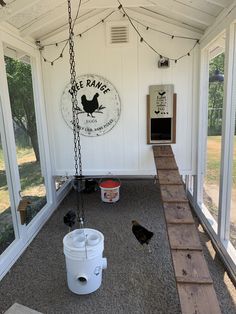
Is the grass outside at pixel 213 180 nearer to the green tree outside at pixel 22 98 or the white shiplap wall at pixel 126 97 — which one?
the white shiplap wall at pixel 126 97

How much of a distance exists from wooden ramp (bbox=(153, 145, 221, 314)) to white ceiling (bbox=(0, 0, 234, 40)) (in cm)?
173

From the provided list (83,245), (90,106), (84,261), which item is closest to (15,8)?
(90,106)

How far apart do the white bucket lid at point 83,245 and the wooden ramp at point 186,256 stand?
58 centimetres

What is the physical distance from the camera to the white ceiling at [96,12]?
2287mm

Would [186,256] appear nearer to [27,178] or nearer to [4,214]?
[4,214]

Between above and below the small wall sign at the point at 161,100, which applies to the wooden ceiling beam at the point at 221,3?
above

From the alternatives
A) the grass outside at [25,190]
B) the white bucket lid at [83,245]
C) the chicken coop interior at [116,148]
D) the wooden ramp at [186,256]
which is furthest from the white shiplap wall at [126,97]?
the white bucket lid at [83,245]

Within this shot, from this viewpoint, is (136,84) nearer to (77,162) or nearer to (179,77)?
(179,77)

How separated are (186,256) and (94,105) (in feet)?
7.38

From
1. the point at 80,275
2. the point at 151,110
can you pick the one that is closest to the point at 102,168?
the point at 151,110

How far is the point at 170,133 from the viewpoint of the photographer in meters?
3.37

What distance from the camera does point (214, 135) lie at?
2.85 metres

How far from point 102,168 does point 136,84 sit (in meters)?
1.24

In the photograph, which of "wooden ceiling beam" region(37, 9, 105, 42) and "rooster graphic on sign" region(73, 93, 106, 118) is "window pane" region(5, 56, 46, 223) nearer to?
"wooden ceiling beam" region(37, 9, 105, 42)
